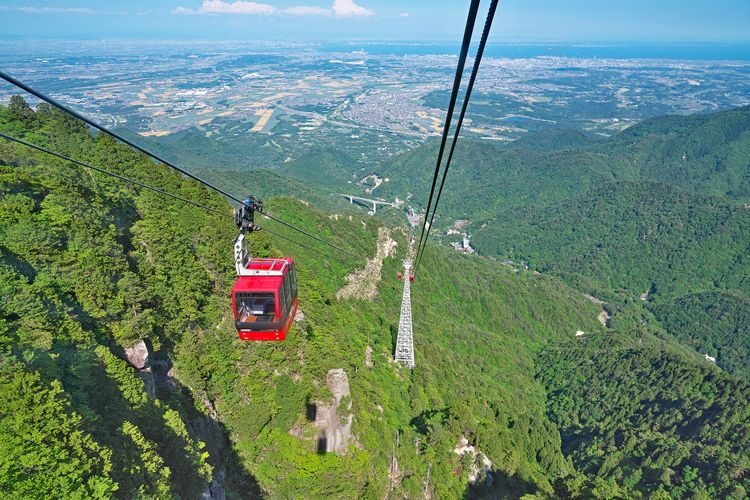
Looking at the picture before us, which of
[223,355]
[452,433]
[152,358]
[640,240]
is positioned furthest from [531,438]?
[640,240]

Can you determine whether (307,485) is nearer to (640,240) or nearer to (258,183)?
(258,183)

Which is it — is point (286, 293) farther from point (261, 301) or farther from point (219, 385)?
point (219, 385)

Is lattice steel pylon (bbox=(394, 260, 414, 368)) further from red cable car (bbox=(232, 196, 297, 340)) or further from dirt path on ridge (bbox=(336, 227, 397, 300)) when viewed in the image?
red cable car (bbox=(232, 196, 297, 340))

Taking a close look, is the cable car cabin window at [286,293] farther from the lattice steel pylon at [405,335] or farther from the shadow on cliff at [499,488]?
the lattice steel pylon at [405,335]

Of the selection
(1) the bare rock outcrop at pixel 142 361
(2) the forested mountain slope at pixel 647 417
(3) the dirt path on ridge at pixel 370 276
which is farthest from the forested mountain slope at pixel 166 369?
(2) the forested mountain slope at pixel 647 417

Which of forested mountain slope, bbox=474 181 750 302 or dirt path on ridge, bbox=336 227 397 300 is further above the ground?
dirt path on ridge, bbox=336 227 397 300

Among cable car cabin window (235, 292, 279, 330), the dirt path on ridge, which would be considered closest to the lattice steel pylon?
the dirt path on ridge
